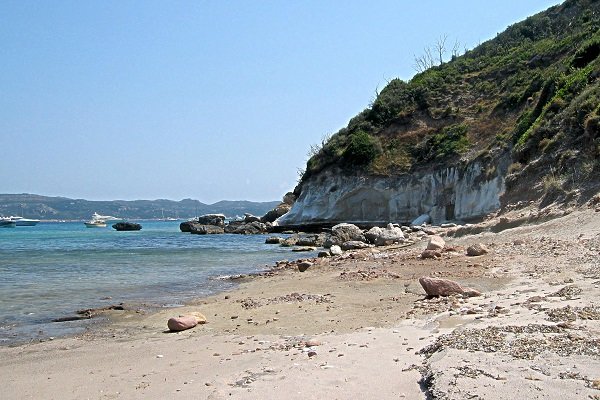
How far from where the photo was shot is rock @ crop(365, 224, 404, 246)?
29.5 m

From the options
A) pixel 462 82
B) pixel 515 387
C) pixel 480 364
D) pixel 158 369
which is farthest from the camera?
pixel 462 82

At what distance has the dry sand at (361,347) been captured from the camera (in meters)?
5.06

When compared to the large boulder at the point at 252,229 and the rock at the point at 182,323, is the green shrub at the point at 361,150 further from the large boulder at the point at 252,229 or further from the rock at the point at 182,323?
the rock at the point at 182,323

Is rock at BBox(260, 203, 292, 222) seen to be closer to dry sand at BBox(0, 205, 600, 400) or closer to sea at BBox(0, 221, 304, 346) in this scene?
sea at BBox(0, 221, 304, 346)

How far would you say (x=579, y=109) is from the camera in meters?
24.7

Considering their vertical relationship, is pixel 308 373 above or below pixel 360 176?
below

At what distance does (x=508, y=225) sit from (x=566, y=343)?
55.7ft

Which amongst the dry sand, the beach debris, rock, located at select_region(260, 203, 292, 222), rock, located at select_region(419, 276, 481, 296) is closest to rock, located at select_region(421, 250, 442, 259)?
the dry sand

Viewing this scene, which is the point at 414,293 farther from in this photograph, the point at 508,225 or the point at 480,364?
the point at 508,225

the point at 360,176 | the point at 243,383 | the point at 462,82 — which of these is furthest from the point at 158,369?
the point at 462,82

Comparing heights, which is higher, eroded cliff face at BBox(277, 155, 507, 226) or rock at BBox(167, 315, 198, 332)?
eroded cliff face at BBox(277, 155, 507, 226)

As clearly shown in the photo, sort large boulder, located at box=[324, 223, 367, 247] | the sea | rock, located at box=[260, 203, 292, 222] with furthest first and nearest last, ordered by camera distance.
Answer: rock, located at box=[260, 203, 292, 222] < large boulder, located at box=[324, 223, 367, 247] < the sea

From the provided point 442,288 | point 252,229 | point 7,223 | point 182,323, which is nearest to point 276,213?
point 252,229

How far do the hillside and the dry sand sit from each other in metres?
13.0
